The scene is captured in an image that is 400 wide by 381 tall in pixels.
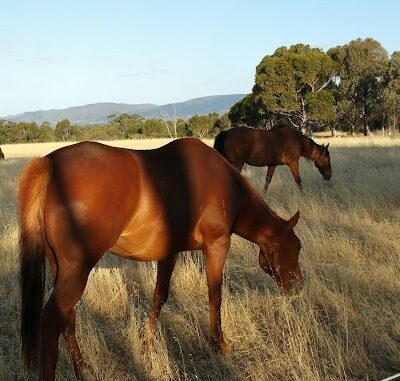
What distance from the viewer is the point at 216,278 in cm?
379

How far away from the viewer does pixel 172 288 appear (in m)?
5.05

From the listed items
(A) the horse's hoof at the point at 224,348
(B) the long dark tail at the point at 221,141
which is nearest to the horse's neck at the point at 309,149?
(B) the long dark tail at the point at 221,141

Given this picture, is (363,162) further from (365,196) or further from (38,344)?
(38,344)

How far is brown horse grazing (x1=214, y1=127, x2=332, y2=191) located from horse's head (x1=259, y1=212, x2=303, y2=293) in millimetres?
6980

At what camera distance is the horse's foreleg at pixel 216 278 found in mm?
3721

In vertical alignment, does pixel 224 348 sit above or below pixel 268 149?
below

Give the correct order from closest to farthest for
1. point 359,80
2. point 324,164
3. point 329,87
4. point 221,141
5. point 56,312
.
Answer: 1. point 56,312
2. point 221,141
3. point 324,164
4. point 359,80
5. point 329,87

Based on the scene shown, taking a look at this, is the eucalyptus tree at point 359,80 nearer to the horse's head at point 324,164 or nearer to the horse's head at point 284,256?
the horse's head at point 324,164

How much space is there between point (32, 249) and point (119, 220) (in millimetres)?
557

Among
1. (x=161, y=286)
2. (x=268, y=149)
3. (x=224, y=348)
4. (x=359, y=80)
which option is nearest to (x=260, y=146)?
(x=268, y=149)

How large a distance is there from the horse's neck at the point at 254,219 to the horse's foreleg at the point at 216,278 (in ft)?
1.37

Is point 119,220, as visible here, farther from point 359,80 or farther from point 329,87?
point 329,87

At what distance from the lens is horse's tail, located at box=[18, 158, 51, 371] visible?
9.43 feet

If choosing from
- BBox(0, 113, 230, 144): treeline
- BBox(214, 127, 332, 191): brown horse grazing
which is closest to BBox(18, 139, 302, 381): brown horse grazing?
BBox(214, 127, 332, 191): brown horse grazing
